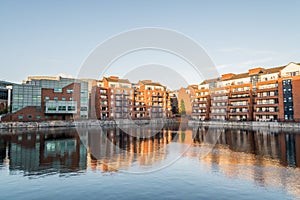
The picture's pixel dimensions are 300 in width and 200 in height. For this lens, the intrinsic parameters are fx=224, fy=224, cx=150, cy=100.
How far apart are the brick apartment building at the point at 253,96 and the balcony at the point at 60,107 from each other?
68605 millimetres

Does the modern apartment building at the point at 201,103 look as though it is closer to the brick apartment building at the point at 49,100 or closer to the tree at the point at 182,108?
the tree at the point at 182,108

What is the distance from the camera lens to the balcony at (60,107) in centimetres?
9925

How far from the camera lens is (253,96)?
343 feet

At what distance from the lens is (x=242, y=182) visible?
805 inches

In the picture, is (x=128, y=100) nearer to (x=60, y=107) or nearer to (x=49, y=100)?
(x=60, y=107)

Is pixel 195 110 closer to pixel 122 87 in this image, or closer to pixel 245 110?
pixel 245 110

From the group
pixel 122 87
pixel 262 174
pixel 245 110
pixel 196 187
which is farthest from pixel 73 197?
pixel 122 87

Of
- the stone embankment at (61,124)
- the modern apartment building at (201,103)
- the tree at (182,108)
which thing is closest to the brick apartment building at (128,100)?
the stone embankment at (61,124)

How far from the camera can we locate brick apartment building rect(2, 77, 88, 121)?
311 feet

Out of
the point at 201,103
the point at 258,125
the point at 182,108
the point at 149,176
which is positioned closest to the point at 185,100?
the point at 182,108

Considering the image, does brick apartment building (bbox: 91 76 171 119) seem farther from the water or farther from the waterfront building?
the water

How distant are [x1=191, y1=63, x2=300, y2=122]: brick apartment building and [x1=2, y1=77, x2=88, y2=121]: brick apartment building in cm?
6639

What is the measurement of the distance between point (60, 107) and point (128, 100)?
129ft

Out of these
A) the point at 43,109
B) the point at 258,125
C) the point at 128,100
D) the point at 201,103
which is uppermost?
the point at 128,100
